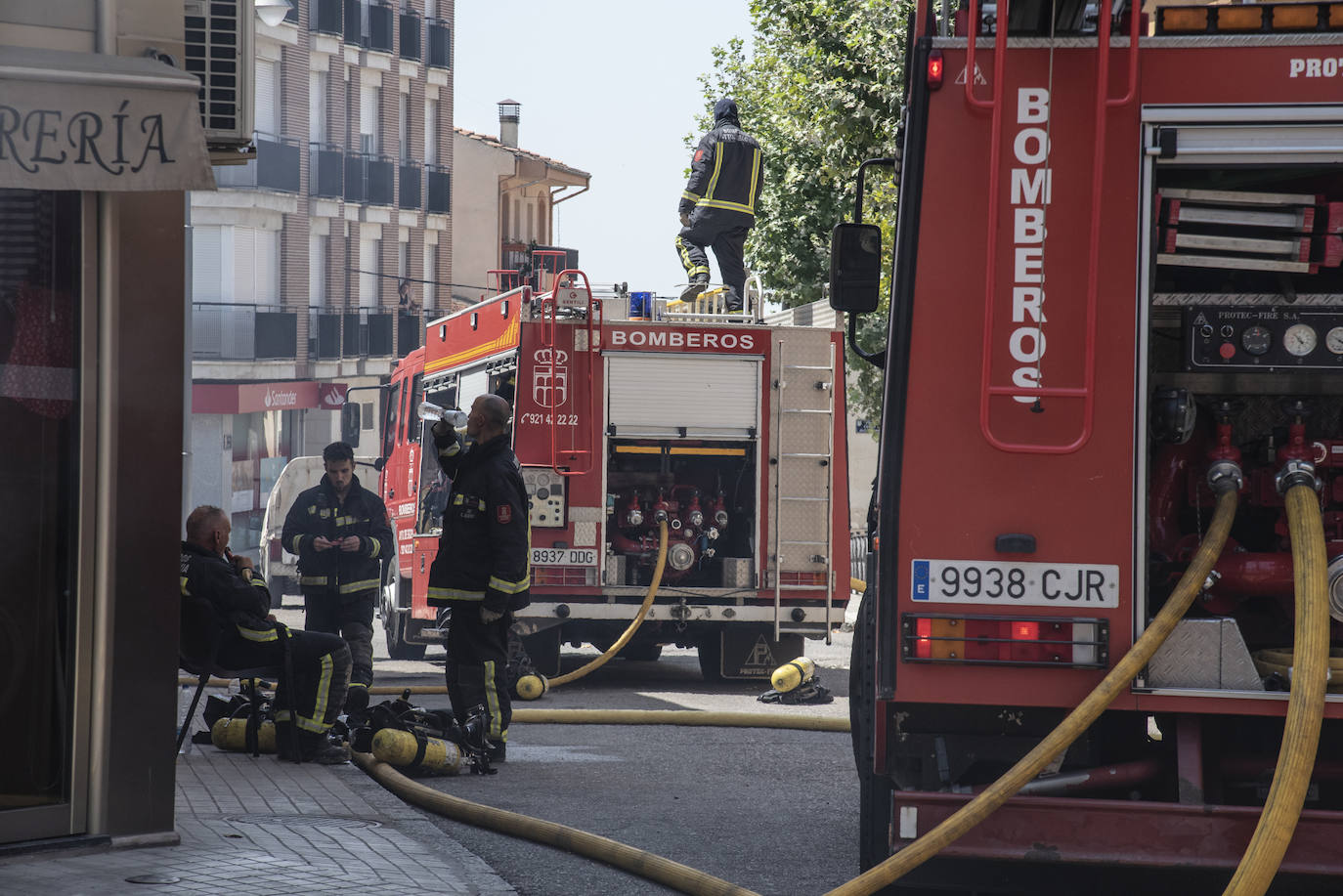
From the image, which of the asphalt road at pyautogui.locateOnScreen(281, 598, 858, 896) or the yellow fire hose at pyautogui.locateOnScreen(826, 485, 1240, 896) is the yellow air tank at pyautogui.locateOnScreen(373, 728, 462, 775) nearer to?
the asphalt road at pyautogui.locateOnScreen(281, 598, 858, 896)

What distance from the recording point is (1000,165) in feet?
16.4

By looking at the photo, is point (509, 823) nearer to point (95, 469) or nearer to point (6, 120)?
point (95, 469)

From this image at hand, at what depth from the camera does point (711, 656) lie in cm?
1352

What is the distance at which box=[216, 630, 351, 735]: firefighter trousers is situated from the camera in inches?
322

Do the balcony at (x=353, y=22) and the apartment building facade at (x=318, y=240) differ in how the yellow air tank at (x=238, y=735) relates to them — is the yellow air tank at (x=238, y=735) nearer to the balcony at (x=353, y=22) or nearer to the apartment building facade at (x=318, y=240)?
the apartment building facade at (x=318, y=240)

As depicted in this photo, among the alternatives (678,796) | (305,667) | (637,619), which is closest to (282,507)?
(637,619)

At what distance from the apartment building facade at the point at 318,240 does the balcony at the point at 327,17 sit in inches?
1.5

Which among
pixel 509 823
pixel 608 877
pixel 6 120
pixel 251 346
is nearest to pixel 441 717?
pixel 509 823

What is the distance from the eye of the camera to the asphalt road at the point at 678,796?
655cm

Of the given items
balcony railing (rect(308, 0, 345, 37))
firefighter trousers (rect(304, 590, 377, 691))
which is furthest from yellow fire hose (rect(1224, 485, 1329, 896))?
balcony railing (rect(308, 0, 345, 37))

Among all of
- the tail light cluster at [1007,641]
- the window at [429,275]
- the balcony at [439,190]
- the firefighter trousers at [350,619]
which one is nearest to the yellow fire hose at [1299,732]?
the tail light cluster at [1007,641]

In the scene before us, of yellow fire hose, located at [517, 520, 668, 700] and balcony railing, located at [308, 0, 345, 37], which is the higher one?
balcony railing, located at [308, 0, 345, 37]

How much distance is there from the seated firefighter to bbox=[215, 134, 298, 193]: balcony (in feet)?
106

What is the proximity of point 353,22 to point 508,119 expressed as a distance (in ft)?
56.2
